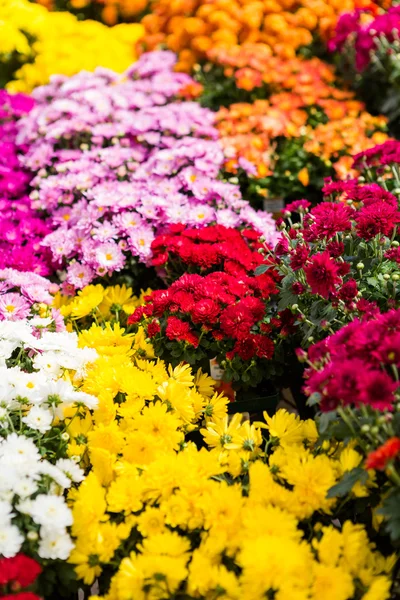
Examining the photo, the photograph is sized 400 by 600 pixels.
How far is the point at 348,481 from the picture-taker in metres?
1.43

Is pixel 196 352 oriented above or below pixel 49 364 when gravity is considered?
above

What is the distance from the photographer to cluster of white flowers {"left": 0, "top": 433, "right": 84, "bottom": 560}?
1.42 m

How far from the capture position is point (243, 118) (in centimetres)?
348

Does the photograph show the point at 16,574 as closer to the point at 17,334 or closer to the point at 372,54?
the point at 17,334

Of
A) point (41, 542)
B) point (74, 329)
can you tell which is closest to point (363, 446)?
point (41, 542)

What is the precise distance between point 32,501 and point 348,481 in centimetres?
69

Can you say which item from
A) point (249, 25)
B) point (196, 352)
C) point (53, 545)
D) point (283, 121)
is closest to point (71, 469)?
point (53, 545)

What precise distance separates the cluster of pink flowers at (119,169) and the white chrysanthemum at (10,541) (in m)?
1.18

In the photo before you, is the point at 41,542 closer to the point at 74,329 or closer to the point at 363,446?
the point at 363,446

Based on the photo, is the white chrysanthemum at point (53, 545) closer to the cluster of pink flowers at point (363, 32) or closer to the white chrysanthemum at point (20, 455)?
the white chrysanthemum at point (20, 455)

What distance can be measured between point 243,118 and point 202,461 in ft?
7.62

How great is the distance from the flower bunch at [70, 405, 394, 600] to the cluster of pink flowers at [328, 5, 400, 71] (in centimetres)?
260

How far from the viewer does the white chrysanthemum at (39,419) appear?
5.29 ft

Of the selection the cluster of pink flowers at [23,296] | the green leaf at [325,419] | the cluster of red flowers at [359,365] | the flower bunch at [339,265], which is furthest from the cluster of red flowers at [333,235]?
the cluster of pink flowers at [23,296]
